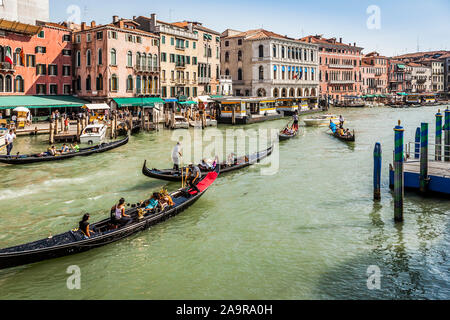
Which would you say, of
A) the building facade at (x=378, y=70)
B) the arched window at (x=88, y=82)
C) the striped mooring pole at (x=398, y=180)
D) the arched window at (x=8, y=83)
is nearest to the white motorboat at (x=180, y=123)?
the arched window at (x=88, y=82)

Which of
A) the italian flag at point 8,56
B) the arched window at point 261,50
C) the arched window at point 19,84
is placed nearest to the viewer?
the italian flag at point 8,56

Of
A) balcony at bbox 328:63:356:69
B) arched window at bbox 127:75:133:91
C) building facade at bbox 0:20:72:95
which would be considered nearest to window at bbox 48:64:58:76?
building facade at bbox 0:20:72:95

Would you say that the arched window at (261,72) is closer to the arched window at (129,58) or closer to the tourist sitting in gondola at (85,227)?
the arched window at (129,58)

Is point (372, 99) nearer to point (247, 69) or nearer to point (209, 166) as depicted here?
point (247, 69)

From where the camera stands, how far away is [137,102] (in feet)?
118

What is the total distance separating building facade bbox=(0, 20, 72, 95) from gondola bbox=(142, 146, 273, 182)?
820 inches

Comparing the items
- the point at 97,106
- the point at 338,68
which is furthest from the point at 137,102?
the point at 338,68

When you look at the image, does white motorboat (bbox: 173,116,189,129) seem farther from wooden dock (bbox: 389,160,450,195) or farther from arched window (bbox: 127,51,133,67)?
wooden dock (bbox: 389,160,450,195)

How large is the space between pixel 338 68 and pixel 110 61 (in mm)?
50922

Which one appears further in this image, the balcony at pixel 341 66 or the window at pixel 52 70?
the balcony at pixel 341 66

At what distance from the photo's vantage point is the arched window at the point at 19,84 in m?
30.8

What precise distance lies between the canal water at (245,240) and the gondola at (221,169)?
1.24ft

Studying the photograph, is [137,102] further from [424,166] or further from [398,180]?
[398,180]

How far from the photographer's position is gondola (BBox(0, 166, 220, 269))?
25.3ft
